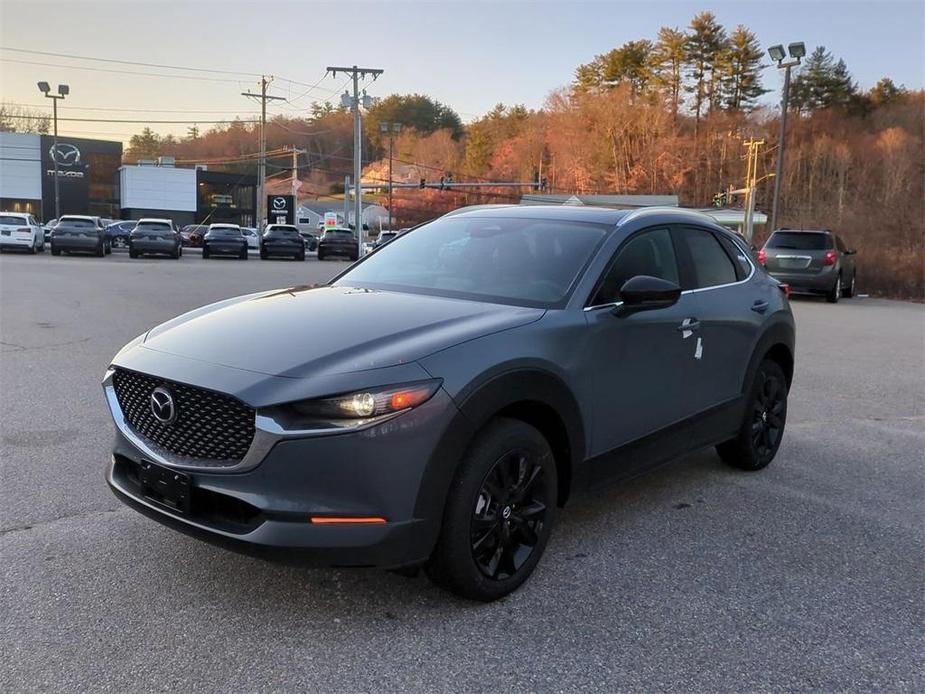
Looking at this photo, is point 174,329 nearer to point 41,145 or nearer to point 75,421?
point 75,421

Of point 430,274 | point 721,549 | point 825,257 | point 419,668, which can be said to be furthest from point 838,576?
point 825,257

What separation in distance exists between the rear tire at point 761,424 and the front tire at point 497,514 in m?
2.20

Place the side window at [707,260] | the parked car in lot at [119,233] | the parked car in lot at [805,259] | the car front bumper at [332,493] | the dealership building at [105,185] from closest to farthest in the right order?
1. the car front bumper at [332,493]
2. the side window at [707,260]
3. the parked car in lot at [805,259]
4. the parked car in lot at [119,233]
5. the dealership building at [105,185]

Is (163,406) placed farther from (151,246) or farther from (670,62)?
(670,62)

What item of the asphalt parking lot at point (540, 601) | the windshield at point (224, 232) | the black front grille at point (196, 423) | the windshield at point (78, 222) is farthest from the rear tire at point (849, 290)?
the windshield at point (78, 222)

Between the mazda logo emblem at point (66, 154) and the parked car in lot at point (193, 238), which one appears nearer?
the parked car in lot at point (193, 238)

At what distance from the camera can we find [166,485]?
3.00 metres

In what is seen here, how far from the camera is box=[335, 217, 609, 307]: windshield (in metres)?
3.87

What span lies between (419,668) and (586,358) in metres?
1.55

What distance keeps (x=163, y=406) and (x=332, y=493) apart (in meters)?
0.82

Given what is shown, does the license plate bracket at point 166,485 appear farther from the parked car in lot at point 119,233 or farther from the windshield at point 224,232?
the parked car in lot at point 119,233

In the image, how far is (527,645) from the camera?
295 cm

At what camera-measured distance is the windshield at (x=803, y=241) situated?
1942cm

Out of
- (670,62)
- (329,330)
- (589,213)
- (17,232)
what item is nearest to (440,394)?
(329,330)
